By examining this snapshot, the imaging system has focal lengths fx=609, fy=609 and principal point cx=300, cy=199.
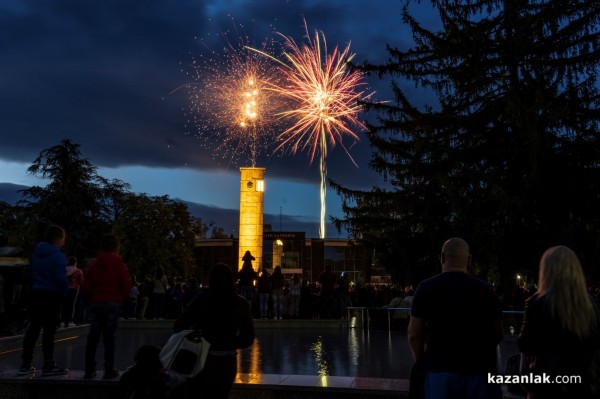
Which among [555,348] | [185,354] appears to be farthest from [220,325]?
[555,348]

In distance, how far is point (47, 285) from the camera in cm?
754

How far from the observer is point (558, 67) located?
58.0ft

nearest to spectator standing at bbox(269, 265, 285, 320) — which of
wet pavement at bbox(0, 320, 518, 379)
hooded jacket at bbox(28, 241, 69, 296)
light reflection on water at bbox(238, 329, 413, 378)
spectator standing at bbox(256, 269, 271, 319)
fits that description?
spectator standing at bbox(256, 269, 271, 319)

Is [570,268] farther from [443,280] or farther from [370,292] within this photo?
[370,292]

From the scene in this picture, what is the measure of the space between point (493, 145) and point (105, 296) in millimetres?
14482

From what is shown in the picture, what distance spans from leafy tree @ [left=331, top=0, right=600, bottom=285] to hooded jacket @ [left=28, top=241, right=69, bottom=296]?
11649mm

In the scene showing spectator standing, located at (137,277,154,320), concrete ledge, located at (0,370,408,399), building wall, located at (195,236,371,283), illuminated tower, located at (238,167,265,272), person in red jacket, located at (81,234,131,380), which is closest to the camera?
concrete ledge, located at (0,370,408,399)

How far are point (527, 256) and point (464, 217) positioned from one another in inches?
85.7

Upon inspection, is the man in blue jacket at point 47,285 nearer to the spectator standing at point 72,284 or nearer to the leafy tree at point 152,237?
the spectator standing at point 72,284

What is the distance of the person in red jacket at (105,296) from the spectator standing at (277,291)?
47.1 ft

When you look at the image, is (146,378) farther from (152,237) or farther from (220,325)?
(152,237)

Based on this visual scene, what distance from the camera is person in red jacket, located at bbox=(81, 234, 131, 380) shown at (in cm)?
743

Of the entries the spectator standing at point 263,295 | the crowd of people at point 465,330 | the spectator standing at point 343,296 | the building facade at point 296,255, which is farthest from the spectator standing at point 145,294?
the building facade at point 296,255

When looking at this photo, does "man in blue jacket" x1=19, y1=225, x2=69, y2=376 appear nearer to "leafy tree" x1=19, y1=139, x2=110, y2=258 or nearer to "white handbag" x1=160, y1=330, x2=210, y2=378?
"white handbag" x1=160, y1=330, x2=210, y2=378
